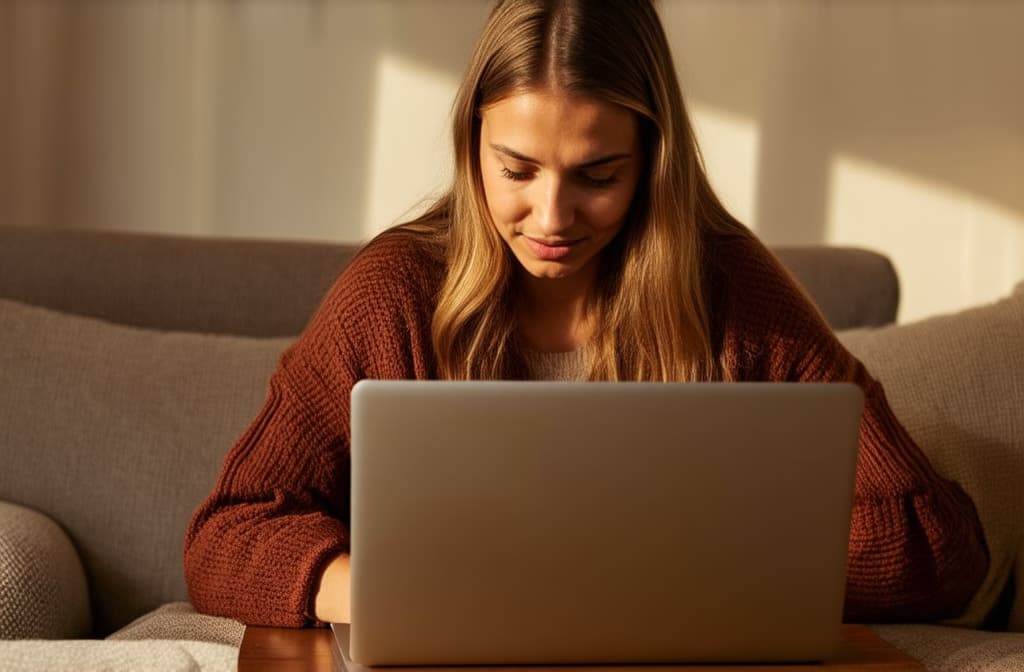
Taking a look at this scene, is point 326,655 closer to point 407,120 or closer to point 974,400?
point 974,400

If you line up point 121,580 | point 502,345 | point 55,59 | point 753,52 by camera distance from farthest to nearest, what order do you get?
point 753,52 → point 55,59 → point 121,580 → point 502,345

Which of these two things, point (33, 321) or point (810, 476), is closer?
point (810, 476)

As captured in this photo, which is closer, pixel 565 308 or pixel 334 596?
pixel 334 596

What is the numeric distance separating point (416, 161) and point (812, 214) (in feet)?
3.11

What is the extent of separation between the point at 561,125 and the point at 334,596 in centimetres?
52

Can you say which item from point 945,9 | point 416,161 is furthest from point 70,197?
point 945,9

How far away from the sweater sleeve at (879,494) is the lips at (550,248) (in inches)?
9.9

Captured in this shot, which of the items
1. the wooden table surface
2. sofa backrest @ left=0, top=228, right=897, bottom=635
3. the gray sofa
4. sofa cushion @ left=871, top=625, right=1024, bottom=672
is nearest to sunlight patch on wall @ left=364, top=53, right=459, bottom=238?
sofa backrest @ left=0, top=228, right=897, bottom=635

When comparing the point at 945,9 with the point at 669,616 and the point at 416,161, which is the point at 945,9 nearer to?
the point at 416,161

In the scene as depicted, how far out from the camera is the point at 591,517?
1.06m

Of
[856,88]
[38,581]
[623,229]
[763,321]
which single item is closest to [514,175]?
[623,229]

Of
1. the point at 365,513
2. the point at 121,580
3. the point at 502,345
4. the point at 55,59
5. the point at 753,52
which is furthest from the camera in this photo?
the point at 753,52

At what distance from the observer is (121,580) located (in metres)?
1.80

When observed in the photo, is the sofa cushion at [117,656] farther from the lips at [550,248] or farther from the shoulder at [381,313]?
the lips at [550,248]
